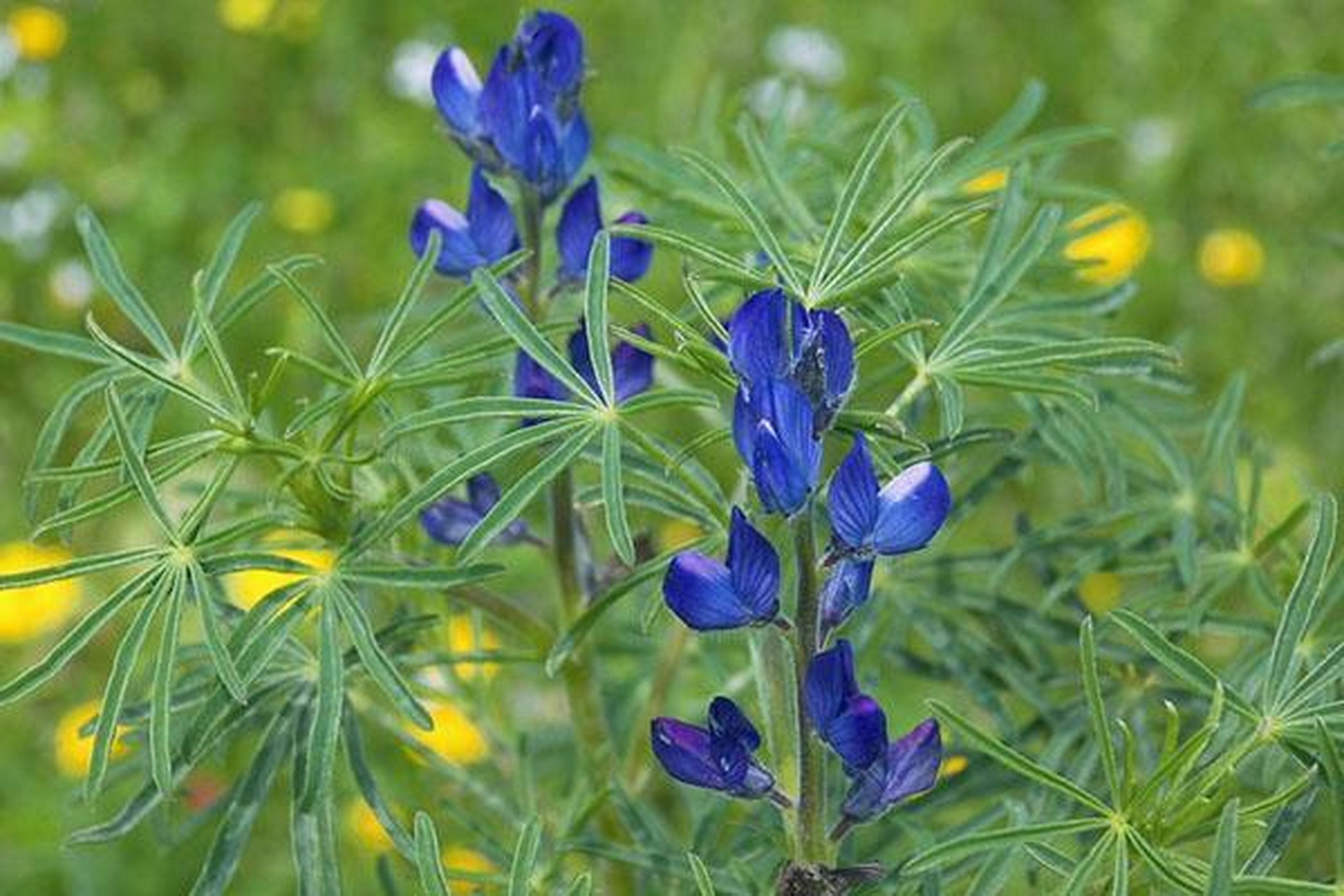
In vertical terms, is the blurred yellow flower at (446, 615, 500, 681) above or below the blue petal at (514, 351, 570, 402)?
below

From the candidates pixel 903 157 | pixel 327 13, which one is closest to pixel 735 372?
pixel 903 157

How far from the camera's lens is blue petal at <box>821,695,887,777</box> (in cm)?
113

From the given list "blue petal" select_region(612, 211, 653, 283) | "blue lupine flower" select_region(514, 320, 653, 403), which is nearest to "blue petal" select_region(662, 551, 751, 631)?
"blue lupine flower" select_region(514, 320, 653, 403)

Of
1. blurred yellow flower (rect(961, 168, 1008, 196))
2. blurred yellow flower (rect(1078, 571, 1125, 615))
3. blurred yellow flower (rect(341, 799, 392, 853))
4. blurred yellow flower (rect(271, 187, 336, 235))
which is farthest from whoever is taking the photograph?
blurred yellow flower (rect(271, 187, 336, 235))

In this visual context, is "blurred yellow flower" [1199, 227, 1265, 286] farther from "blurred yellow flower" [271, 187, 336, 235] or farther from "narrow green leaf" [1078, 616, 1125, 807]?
"narrow green leaf" [1078, 616, 1125, 807]

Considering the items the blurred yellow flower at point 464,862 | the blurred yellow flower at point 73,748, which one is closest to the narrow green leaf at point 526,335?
the blurred yellow flower at point 464,862

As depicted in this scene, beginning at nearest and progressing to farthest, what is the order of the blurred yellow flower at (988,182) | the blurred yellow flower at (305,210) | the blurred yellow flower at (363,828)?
the blurred yellow flower at (988,182) → the blurred yellow flower at (363,828) → the blurred yellow flower at (305,210)

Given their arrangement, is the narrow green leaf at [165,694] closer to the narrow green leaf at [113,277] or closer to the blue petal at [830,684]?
the narrow green leaf at [113,277]

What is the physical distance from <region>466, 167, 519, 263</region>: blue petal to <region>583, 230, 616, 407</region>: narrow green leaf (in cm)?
20

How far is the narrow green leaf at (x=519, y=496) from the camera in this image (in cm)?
118

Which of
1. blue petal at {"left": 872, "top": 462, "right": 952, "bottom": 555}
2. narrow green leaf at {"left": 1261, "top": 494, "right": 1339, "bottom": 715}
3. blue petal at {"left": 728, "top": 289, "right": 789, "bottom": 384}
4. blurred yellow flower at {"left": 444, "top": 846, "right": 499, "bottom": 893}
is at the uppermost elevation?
blue petal at {"left": 728, "top": 289, "right": 789, "bottom": 384}

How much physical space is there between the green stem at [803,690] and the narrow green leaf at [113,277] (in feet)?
1.54

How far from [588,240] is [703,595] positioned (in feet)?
1.18

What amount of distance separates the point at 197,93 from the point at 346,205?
16.2 inches
